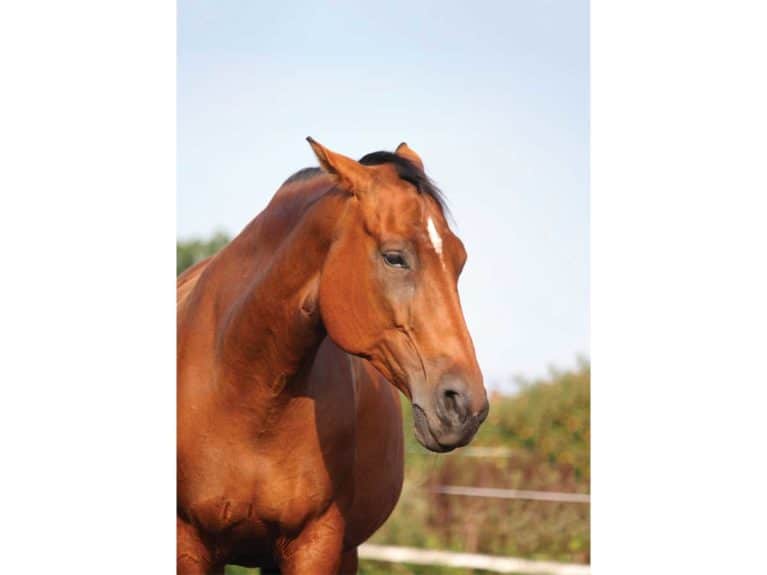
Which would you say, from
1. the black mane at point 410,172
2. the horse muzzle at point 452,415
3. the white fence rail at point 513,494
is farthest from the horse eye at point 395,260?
the white fence rail at point 513,494

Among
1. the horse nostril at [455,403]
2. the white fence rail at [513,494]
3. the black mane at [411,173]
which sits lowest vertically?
the white fence rail at [513,494]

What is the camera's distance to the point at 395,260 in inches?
82.4

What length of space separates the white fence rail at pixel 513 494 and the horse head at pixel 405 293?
4.03 m

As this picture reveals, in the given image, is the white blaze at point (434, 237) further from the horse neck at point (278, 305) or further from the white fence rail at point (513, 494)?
the white fence rail at point (513, 494)

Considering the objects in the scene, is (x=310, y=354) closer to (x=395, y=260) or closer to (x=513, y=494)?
(x=395, y=260)

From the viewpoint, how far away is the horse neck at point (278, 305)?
2.30 metres

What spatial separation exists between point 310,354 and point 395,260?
1.41 ft

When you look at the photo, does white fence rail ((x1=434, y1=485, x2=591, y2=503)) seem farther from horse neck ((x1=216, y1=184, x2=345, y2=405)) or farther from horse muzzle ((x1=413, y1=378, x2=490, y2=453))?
horse muzzle ((x1=413, y1=378, x2=490, y2=453))

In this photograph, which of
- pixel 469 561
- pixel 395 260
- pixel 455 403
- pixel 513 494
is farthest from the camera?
pixel 513 494
